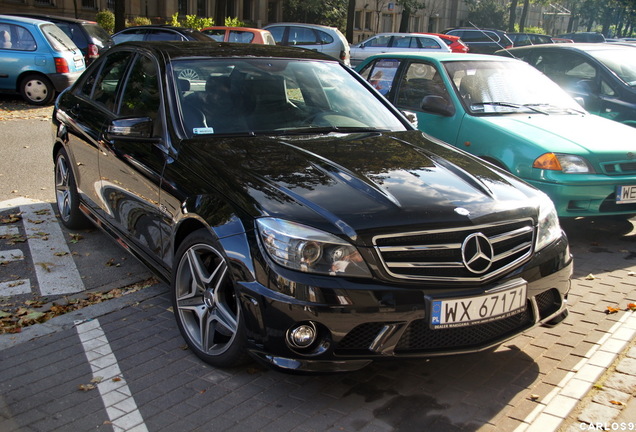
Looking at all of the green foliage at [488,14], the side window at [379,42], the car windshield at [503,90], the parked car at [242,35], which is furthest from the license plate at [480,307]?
the green foliage at [488,14]

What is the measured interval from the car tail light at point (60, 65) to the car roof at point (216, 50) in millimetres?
9748

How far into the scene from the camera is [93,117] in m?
5.58

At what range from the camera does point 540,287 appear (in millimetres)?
3723

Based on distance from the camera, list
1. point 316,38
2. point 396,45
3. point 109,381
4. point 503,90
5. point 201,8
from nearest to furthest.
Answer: point 109,381 → point 503,90 → point 316,38 → point 396,45 → point 201,8

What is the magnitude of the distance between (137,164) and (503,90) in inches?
173

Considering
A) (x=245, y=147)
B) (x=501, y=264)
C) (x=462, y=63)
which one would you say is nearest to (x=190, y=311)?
(x=245, y=147)

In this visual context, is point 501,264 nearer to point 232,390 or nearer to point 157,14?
point 232,390

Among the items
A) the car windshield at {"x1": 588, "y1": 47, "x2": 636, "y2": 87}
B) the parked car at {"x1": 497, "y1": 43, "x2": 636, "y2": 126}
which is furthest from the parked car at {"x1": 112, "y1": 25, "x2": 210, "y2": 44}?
the car windshield at {"x1": 588, "y1": 47, "x2": 636, "y2": 87}

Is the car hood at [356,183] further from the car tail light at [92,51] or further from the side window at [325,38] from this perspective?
the side window at [325,38]

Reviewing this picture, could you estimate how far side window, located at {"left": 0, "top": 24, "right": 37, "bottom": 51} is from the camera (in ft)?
47.2

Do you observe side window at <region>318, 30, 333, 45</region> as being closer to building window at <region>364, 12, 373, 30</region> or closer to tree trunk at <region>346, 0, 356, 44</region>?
tree trunk at <region>346, 0, 356, 44</region>

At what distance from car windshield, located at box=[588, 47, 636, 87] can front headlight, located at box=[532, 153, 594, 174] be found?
3.75m

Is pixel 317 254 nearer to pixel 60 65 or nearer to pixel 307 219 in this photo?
pixel 307 219

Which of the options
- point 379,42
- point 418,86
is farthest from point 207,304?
point 379,42
